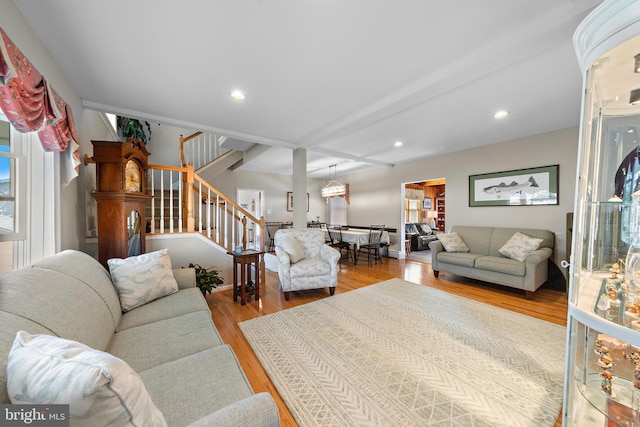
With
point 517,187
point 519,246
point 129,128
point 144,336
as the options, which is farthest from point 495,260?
point 129,128

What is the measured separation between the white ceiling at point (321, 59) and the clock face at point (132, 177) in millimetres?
760

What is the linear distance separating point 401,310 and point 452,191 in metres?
3.23

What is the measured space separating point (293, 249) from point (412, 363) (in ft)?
6.75

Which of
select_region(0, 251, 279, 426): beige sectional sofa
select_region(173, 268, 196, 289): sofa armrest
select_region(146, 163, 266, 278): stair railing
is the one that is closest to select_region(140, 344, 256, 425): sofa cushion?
select_region(0, 251, 279, 426): beige sectional sofa

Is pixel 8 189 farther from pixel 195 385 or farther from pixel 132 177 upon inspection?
pixel 195 385

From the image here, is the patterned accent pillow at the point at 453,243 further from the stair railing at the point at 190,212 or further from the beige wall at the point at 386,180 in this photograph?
the stair railing at the point at 190,212

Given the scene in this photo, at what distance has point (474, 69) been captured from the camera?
6.45ft

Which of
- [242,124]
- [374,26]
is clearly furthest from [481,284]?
[242,124]

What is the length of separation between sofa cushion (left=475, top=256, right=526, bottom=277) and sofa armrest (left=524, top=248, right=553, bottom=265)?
0.10m

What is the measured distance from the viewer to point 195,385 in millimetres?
1011

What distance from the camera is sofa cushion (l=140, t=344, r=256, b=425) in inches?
35.2

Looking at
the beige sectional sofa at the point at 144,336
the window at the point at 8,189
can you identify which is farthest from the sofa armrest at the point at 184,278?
the window at the point at 8,189

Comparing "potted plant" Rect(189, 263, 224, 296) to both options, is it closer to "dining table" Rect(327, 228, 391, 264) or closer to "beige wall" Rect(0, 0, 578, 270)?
"beige wall" Rect(0, 0, 578, 270)

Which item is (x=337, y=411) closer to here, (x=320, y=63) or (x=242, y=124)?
(x=320, y=63)
